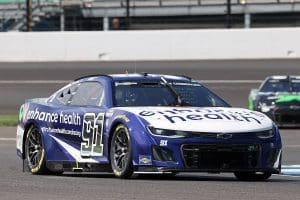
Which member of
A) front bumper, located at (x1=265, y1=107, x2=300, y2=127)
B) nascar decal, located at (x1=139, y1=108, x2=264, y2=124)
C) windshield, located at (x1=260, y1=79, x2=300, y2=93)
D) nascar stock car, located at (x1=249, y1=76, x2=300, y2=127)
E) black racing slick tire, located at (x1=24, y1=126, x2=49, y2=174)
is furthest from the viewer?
windshield, located at (x1=260, y1=79, x2=300, y2=93)

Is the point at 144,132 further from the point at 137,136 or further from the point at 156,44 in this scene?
the point at 156,44

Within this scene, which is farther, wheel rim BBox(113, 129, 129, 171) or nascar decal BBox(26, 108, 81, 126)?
nascar decal BBox(26, 108, 81, 126)

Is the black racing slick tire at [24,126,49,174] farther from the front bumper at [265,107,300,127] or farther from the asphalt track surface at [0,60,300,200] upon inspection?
the front bumper at [265,107,300,127]

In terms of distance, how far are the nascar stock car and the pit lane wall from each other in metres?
6.28

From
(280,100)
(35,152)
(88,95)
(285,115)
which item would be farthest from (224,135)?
(280,100)

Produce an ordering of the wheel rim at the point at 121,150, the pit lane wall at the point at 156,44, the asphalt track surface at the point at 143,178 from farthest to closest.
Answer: the pit lane wall at the point at 156,44, the wheel rim at the point at 121,150, the asphalt track surface at the point at 143,178

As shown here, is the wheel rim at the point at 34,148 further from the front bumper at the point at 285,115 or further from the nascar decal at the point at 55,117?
the front bumper at the point at 285,115

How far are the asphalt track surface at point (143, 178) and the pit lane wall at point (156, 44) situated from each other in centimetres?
28

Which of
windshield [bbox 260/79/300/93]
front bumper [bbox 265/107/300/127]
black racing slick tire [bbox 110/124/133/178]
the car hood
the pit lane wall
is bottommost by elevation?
front bumper [bbox 265/107/300/127]

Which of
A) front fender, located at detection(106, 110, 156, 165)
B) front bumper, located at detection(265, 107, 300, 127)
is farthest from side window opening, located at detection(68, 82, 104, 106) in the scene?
front bumper, located at detection(265, 107, 300, 127)

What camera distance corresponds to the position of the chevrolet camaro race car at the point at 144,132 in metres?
9.89

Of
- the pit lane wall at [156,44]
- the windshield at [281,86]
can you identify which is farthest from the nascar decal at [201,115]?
the pit lane wall at [156,44]

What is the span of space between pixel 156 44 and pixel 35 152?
1980 cm

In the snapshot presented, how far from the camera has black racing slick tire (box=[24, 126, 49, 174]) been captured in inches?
454
